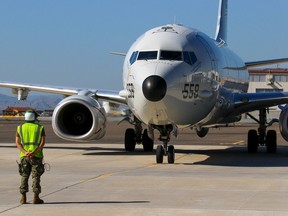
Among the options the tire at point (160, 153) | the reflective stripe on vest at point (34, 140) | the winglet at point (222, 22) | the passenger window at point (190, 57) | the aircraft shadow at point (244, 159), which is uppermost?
the winglet at point (222, 22)

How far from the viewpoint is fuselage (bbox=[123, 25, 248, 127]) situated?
17.5m

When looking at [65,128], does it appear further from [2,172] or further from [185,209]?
[185,209]

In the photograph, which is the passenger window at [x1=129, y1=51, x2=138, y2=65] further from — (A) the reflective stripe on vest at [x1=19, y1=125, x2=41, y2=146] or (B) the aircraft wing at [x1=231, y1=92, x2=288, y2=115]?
(A) the reflective stripe on vest at [x1=19, y1=125, x2=41, y2=146]

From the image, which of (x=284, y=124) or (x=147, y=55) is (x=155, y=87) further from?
(x=284, y=124)

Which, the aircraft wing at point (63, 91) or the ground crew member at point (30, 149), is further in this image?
the aircraft wing at point (63, 91)

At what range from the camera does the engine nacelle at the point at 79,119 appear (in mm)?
21734

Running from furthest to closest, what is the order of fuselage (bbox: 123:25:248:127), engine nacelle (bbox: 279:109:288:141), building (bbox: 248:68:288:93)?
building (bbox: 248:68:288:93) < engine nacelle (bbox: 279:109:288:141) < fuselage (bbox: 123:25:248:127)

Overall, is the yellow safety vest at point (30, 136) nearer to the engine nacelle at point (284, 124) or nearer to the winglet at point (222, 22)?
the engine nacelle at point (284, 124)

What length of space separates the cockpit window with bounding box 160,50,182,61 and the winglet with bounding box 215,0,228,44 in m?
13.6

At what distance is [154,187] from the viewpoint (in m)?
13.3

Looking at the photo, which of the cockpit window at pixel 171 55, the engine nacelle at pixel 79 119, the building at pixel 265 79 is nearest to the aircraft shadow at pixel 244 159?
the cockpit window at pixel 171 55

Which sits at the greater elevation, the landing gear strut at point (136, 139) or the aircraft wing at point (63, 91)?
the aircraft wing at point (63, 91)

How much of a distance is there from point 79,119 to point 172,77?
597cm

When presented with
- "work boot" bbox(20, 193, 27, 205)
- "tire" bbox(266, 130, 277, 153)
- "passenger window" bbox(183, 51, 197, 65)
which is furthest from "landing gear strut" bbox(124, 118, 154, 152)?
"work boot" bbox(20, 193, 27, 205)
